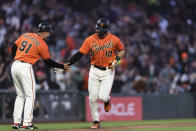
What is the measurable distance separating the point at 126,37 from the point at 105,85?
1083 centimetres

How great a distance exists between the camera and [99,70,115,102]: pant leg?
9.79m

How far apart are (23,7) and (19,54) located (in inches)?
377

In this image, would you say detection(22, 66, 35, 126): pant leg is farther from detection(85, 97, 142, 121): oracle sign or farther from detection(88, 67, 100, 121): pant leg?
detection(85, 97, 142, 121): oracle sign

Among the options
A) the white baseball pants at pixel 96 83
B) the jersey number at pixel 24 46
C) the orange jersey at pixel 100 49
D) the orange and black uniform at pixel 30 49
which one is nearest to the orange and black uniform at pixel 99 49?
the orange jersey at pixel 100 49

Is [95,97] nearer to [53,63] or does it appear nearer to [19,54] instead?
[53,63]

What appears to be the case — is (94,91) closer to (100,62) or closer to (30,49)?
(100,62)

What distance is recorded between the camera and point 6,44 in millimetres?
15492

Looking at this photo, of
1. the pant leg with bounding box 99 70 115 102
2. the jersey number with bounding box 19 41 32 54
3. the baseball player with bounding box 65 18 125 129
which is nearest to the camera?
the jersey number with bounding box 19 41 32 54

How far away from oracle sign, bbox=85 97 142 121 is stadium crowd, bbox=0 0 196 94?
44 cm

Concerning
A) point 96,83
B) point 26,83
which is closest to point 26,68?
point 26,83

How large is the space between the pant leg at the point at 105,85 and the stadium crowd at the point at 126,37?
510cm

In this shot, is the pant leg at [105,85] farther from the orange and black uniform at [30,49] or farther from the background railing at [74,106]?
the background railing at [74,106]

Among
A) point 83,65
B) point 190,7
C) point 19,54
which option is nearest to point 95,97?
point 19,54

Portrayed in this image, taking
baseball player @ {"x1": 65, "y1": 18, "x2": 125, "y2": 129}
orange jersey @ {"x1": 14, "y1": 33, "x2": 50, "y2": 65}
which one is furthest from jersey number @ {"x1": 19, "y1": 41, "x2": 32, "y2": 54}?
baseball player @ {"x1": 65, "y1": 18, "x2": 125, "y2": 129}
